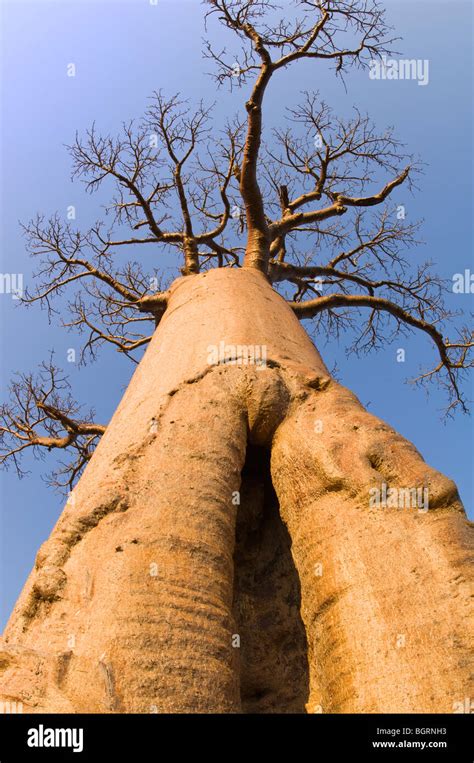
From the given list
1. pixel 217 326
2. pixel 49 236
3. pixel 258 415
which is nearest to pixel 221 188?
pixel 49 236

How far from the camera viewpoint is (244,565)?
296 cm

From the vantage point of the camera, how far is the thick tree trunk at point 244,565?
1.85 m

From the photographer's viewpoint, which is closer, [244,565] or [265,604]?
[265,604]

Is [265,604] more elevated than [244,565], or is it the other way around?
[244,565]

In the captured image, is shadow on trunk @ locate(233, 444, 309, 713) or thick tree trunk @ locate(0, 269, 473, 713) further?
shadow on trunk @ locate(233, 444, 309, 713)

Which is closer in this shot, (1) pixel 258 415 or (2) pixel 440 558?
(2) pixel 440 558

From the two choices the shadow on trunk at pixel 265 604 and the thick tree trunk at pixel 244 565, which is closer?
the thick tree trunk at pixel 244 565

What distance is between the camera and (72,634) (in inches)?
Answer: 76.5

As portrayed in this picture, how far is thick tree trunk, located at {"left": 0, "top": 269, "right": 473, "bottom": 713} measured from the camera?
185 centimetres

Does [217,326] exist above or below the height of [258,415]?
above

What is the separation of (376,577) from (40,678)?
3.43 feet
